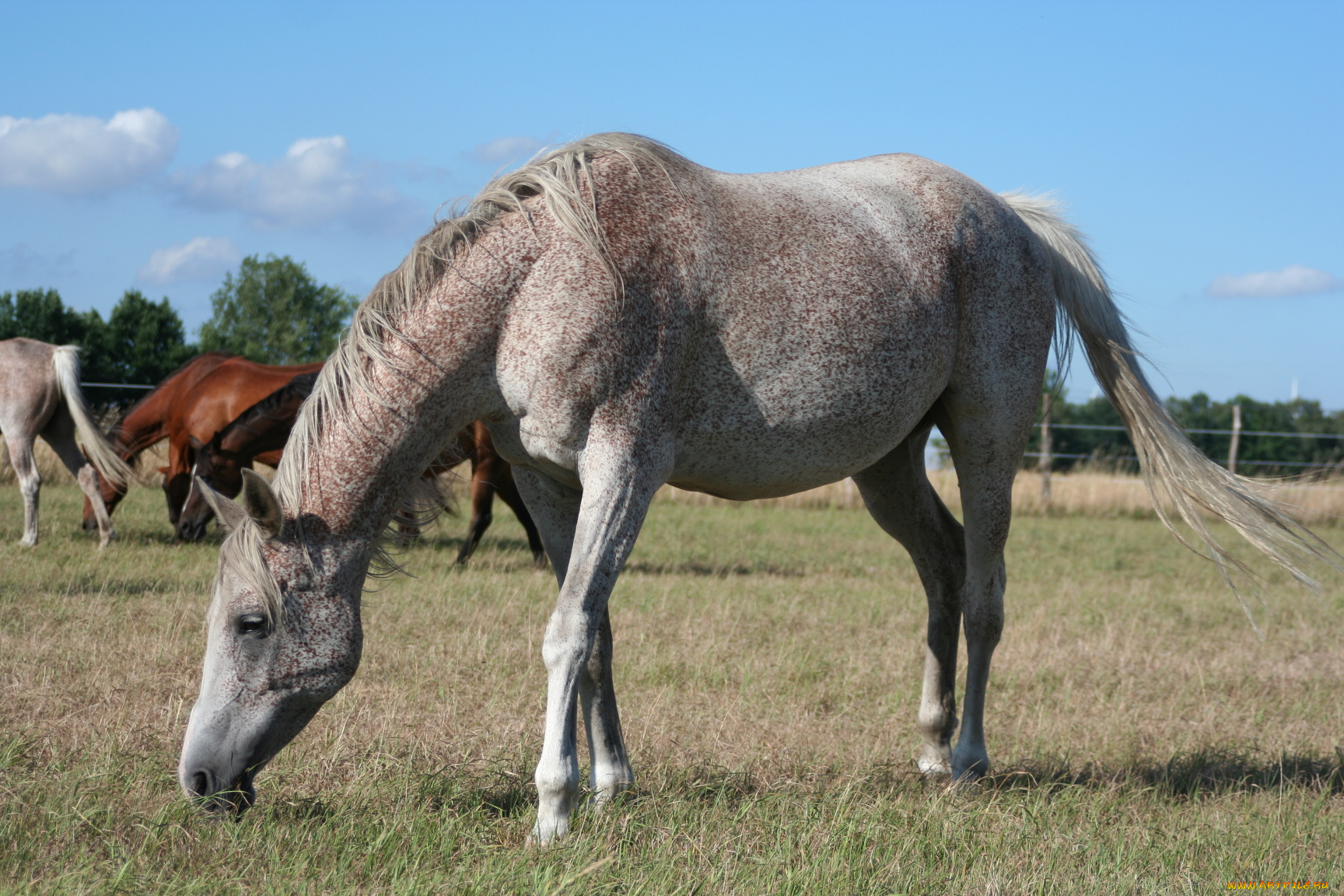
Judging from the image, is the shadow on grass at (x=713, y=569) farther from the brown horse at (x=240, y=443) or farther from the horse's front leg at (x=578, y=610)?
the horse's front leg at (x=578, y=610)

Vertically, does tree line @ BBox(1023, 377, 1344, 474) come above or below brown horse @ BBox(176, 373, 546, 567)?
above

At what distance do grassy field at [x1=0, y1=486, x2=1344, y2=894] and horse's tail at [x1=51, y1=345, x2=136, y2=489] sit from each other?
1079 millimetres

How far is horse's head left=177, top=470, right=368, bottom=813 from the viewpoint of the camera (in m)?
2.75

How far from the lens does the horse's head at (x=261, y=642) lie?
2754mm

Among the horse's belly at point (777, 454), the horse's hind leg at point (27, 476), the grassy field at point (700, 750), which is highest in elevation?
the horse's belly at point (777, 454)

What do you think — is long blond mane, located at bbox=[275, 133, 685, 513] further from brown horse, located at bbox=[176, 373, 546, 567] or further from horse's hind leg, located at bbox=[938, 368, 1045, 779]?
brown horse, located at bbox=[176, 373, 546, 567]

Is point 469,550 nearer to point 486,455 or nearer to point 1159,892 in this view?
point 486,455

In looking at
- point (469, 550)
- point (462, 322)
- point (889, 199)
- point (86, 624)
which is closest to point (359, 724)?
point (462, 322)

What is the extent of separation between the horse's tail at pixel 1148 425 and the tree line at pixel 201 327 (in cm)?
2731

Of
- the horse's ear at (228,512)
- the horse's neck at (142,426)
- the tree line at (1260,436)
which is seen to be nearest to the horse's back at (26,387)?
the horse's neck at (142,426)

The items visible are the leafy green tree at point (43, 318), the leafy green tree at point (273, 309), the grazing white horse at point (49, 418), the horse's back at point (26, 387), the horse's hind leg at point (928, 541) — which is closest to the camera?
the horse's hind leg at point (928, 541)

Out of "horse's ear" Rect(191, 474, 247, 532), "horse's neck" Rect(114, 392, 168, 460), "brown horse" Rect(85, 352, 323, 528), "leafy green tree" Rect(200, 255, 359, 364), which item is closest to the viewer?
"horse's ear" Rect(191, 474, 247, 532)

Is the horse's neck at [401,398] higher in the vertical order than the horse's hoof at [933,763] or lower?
higher

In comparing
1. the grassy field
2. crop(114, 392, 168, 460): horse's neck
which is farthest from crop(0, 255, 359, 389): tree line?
the grassy field
